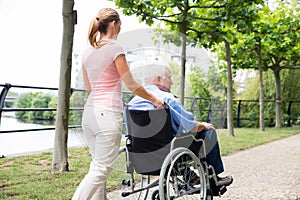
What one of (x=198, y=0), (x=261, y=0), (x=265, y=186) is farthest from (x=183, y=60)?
(x=261, y=0)

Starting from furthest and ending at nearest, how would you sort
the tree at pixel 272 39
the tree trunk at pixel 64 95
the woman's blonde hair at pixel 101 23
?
the tree at pixel 272 39
the tree trunk at pixel 64 95
the woman's blonde hair at pixel 101 23

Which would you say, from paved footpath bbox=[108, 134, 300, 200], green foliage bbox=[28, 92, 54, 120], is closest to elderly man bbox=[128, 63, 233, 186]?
paved footpath bbox=[108, 134, 300, 200]

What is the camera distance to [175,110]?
9.45ft

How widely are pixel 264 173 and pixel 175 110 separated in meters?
2.85

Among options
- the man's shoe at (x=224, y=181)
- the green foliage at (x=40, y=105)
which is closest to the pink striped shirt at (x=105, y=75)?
the man's shoe at (x=224, y=181)

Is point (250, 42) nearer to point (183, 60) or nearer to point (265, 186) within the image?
point (265, 186)

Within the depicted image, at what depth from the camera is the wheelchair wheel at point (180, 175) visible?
271 cm

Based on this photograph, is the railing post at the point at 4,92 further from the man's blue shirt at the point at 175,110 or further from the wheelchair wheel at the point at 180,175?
the wheelchair wheel at the point at 180,175

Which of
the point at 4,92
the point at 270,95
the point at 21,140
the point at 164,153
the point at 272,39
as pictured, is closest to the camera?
the point at 164,153

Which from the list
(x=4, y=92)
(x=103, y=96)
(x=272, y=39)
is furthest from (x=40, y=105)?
(x=272, y=39)

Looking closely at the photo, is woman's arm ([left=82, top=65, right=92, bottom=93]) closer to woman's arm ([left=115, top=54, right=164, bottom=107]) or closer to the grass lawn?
woman's arm ([left=115, top=54, right=164, bottom=107])

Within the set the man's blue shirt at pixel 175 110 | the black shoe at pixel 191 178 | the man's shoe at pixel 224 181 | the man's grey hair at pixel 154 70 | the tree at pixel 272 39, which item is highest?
the tree at pixel 272 39

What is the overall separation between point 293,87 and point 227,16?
9085 mm

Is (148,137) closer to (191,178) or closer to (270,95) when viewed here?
(191,178)
